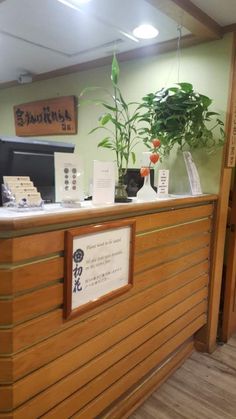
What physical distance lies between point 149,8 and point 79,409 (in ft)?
7.80

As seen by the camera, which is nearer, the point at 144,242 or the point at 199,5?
the point at 144,242

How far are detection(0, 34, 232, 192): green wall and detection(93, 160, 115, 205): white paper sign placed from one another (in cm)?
109

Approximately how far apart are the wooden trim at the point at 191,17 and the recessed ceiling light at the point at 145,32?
1.09 feet

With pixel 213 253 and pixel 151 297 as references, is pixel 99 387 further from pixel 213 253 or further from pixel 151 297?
pixel 213 253

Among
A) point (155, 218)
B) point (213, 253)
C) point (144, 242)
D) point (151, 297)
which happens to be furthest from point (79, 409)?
point (213, 253)

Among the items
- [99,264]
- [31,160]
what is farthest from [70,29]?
[99,264]

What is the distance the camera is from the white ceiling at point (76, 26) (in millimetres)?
2109

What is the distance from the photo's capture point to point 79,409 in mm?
1497

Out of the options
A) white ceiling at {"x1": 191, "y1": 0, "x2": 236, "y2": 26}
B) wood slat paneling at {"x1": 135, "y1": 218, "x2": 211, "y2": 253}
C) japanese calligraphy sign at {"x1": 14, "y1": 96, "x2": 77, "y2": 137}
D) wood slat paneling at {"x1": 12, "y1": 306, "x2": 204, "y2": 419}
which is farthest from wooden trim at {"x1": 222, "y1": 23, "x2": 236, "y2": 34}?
wood slat paneling at {"x1": 12, "y1": 306, "x2": 204, "y2": 419}

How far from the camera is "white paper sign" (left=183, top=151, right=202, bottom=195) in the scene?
2340 mm

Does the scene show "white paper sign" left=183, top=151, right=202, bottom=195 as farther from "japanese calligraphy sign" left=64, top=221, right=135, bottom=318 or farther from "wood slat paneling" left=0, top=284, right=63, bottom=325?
"wood slat paneling" left=0, top=284, right=63, bottom=325

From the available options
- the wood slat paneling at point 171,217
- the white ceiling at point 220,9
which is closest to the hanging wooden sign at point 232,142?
the wood slat paneling at point 171,217

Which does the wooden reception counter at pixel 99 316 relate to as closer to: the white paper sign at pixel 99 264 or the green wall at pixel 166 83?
the white paper sign at pixel 99 264

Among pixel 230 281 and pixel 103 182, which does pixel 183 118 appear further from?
pixel 230 281
